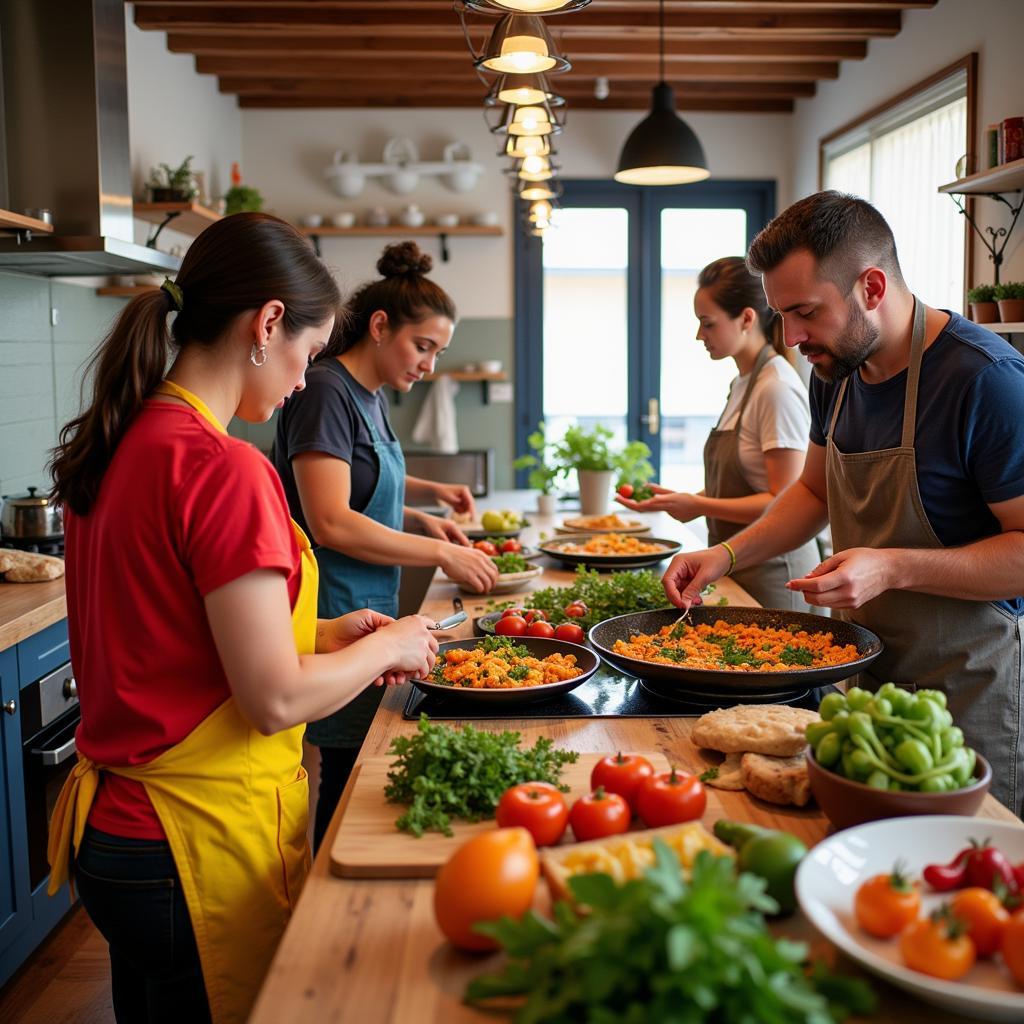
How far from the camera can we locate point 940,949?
0.92 metres

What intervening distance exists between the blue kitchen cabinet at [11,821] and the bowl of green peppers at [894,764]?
7.04 ft

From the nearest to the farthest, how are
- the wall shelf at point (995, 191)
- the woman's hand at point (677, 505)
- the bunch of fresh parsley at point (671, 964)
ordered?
the bunch of fresh parsley at point (671, 964), the woman's hand at point (677, 505), the wall shelf at point (995, 191)

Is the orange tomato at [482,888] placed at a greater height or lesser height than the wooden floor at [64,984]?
greater

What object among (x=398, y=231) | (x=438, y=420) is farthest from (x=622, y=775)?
(x=398, y=231)

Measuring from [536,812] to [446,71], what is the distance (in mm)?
5562

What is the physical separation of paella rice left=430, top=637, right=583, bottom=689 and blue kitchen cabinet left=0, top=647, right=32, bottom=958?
4.31ft

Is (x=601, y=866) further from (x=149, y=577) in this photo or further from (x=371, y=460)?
(x=371, y=460)

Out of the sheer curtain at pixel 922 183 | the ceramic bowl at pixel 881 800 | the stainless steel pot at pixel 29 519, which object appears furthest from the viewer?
the sheer curtain at pixel 922 183

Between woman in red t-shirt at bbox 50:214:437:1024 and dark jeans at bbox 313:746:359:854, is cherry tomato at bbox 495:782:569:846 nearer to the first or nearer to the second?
woman in red t-shirt at bbox 50:214:437:1024

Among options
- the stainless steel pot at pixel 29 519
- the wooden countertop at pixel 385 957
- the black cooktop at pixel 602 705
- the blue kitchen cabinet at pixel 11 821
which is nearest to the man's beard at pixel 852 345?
the black cooktop at pixel 602 705

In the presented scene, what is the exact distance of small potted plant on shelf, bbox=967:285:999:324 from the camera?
386cm

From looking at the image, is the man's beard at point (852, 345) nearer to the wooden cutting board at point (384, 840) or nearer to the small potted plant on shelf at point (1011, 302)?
the wooden cutting board at point (384, 840)

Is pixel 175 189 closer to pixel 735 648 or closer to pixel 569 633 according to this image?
pixel 569 633

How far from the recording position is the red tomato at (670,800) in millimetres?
1266
